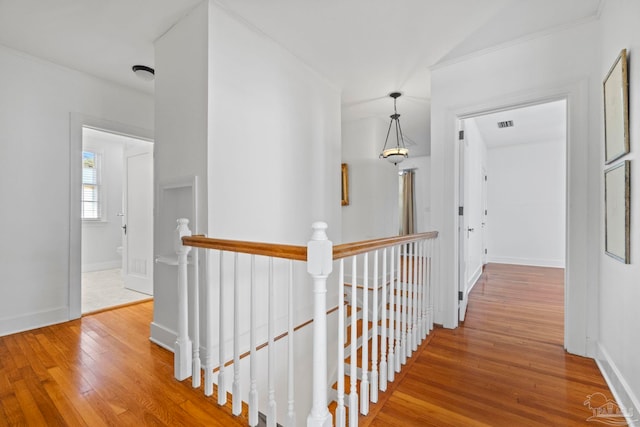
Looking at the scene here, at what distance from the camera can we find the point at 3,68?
2580mm

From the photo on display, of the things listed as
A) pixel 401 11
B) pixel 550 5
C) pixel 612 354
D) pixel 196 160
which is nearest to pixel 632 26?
pixel 550 5

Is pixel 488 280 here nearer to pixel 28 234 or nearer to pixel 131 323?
pixel 131 323

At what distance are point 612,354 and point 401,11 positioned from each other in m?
2.86

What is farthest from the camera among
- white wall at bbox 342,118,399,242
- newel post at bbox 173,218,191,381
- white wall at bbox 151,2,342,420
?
white wall at bbox 342,118,399,242

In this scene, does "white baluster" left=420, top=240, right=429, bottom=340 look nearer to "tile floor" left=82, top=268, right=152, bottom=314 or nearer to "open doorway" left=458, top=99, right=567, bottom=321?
"open doorway" left=458, top=99, right=567, bottom=321

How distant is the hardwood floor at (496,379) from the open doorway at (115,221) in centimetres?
337

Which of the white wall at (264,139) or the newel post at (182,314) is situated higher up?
the white wall at (264,139)

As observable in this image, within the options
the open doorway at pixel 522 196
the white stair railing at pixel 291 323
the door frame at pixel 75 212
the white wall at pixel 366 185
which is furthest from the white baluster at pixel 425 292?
the door frame at pixel 75 212

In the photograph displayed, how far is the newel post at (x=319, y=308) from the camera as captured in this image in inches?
45.4

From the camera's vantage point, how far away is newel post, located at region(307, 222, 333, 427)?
115 cm

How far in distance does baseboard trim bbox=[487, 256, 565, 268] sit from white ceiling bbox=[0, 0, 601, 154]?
4.88 metres

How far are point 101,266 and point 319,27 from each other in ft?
18.8

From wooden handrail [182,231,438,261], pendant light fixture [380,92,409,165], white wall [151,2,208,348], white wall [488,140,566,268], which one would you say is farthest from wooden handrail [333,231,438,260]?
white wall [488,140,566,268]

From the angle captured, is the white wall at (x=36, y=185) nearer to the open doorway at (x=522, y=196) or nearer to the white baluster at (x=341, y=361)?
the white baluster at (x=341, y=361)
